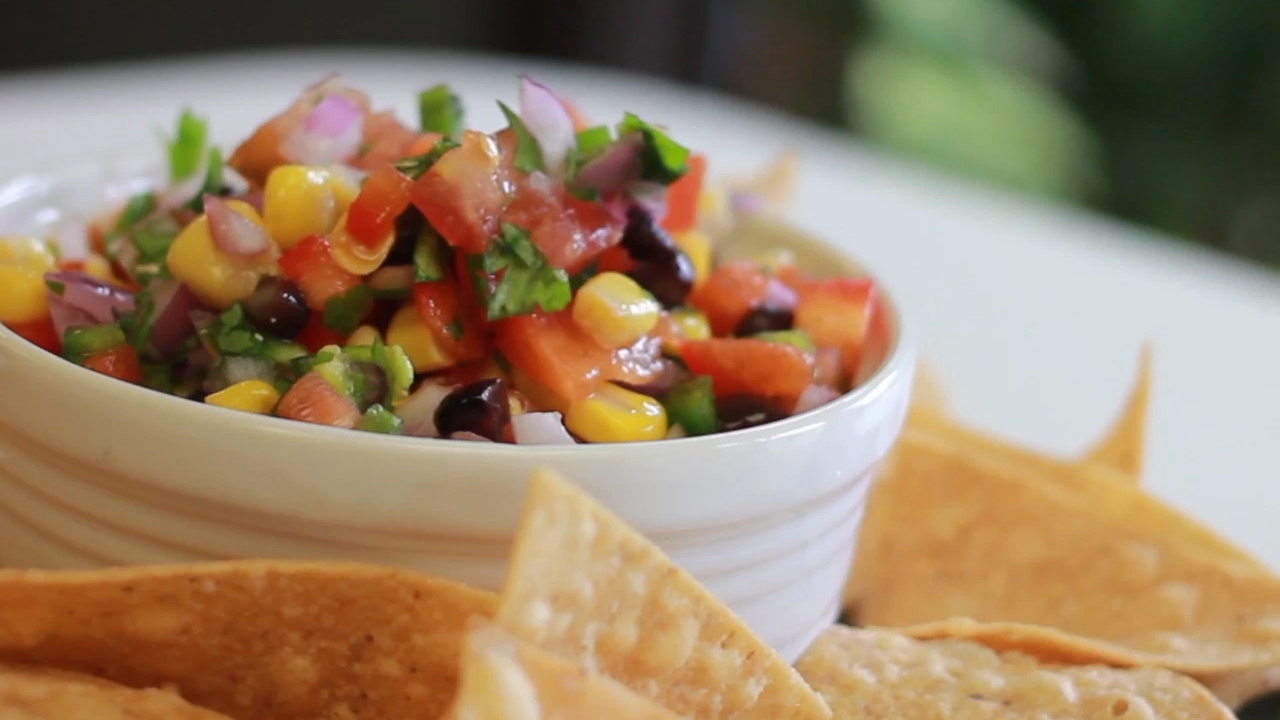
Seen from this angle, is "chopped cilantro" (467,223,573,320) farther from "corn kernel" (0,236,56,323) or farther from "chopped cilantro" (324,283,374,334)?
"corn kernel" (0,236,56,323)

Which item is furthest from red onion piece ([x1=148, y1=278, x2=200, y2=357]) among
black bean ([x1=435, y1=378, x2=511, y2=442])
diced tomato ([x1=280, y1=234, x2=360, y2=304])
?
black bean ([x1=435, y1=378, x2=511, y2=442])

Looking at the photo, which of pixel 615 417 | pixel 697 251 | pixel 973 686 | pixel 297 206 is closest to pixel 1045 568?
pixel 973 686

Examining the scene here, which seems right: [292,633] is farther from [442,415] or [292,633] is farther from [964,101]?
[964,101]

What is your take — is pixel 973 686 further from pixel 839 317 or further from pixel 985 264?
pixel 985 264

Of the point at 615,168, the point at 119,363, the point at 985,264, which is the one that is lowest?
the point at 985,264

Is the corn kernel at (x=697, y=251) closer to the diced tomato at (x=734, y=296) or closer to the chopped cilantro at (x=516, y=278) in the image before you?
the diced tomato at (x=734, y=296)

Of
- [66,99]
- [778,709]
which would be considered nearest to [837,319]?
[778,709]
